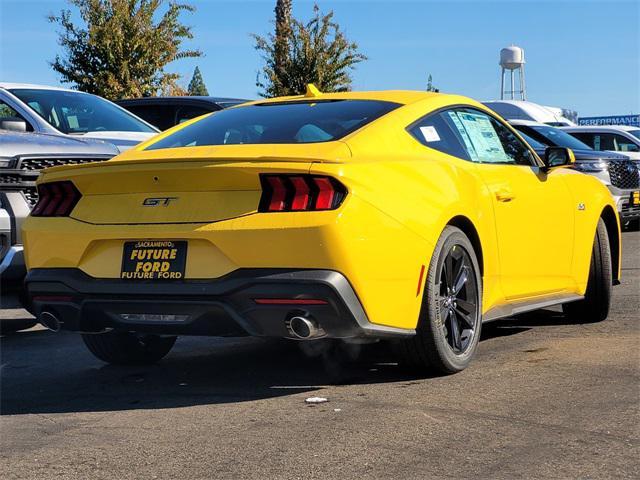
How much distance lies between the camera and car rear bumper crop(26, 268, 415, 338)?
4641 millimetres

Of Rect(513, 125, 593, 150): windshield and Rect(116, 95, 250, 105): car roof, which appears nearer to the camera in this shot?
Rect(116, 95, 250, 105): car roof

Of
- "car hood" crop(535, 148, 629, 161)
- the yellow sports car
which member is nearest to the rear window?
the yellow sports car

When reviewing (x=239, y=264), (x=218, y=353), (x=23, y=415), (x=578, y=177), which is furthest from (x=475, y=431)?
(x=578, y=177)

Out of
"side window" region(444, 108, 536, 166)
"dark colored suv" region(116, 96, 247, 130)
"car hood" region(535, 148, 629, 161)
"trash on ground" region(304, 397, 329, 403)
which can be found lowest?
"trash on ground" region(304, 397, 329, 403)

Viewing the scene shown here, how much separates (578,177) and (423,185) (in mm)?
2299

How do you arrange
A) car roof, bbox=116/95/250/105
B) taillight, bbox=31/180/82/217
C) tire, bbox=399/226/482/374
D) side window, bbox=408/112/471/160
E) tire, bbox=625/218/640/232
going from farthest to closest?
tire, bbox=625/218/640/232 < car roof, bbox=116/95/250/105 < side window, bbox=408/112/471/160 < taillight, bbox=31/180/82/217 < tire, bbox=399/226/482/374

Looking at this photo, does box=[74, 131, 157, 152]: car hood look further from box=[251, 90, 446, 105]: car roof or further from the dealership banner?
the dealership banner

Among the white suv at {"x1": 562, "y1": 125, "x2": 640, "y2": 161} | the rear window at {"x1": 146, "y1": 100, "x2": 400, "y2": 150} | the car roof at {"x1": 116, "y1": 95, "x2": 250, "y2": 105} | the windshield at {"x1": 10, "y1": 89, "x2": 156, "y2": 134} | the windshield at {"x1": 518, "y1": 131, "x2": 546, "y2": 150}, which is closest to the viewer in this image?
the rear window at {"x1": 146, "y1": 100, "x2": 400, "y2": 150}

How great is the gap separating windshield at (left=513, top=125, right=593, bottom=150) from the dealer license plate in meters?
11.7

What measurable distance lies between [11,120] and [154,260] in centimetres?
403

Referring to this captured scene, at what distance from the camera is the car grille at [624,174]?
15773 millimetres

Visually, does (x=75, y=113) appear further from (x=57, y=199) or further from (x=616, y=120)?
(x=616, y=120)

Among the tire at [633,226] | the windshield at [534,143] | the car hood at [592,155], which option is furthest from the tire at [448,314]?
the tire at [633,226]

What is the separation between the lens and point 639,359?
582 cm
